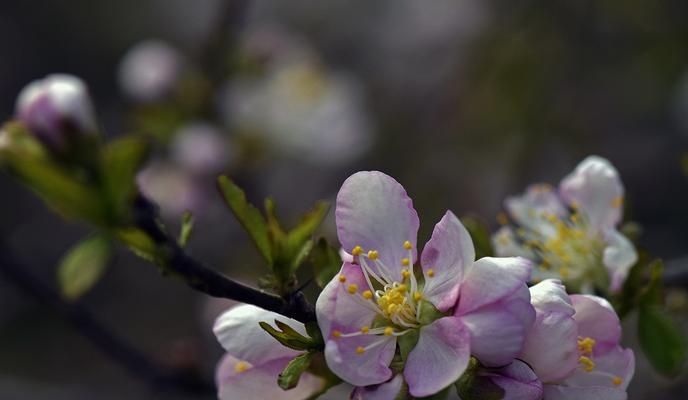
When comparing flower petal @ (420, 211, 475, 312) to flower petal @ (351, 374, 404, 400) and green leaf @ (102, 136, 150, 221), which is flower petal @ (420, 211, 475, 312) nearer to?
flower petal @ (351, 374, 404, 400)

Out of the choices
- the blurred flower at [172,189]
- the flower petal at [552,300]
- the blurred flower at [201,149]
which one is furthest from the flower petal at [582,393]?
the blurred flower at [172,189]

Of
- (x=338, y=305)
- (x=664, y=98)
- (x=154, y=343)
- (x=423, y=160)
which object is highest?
(x=338, y=305)

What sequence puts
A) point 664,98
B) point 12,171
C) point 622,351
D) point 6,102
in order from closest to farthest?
point 12,171 → point 622,351 → point 664,98 → point 6,102

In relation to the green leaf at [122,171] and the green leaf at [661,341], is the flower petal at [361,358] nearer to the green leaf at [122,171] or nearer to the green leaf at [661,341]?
the green leaf at [122,171]

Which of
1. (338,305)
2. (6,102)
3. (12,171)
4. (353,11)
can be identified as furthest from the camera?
(353,11)

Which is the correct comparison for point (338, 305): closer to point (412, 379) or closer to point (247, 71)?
point (412, 379)

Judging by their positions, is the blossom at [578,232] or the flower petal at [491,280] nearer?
the flower petal at [491,280]

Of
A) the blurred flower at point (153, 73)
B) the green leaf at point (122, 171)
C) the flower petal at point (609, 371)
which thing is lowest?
the blurred flower at point (153, 73)

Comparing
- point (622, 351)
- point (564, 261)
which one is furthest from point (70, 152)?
point (564, 261)
